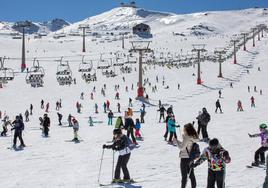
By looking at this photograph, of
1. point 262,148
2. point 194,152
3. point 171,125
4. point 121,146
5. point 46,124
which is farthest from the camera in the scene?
point 46,124

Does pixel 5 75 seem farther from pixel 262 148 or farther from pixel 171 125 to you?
pixel 262 148

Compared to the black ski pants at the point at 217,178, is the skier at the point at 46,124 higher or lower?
lower

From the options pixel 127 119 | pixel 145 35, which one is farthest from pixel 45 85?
pixel 145 35

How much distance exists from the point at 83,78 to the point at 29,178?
4384cm

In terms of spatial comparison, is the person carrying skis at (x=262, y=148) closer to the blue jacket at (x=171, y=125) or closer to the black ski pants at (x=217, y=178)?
the black ski pants at (x=217, y=178)

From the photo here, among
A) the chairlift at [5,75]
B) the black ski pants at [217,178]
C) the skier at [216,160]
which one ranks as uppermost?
the chairlift at [5,75]

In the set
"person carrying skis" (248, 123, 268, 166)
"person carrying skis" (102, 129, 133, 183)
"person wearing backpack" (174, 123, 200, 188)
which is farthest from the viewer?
"person carrying skis" (248, 123, 268, 166)

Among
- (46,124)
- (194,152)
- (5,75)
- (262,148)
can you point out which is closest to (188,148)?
(194,152)

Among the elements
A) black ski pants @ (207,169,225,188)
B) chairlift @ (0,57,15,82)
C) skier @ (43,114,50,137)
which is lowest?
skier @ (43,114,50,137)

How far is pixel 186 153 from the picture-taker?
268 inches

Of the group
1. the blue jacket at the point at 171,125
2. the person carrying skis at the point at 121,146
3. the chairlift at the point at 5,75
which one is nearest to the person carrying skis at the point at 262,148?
the person carrying skis at the point at 121,146

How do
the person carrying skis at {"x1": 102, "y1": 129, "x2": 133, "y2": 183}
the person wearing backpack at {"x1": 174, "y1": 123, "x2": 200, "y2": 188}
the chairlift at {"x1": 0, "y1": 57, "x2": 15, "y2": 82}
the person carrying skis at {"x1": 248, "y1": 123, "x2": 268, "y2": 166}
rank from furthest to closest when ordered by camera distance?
the chairlift at {"x1": 0, "y1": 57, "x2": 15, "y2": 82} → the person carrying skis at {"x1": 248, "y1": 123, "x2": 268, "y2": 166} → the person carrying skis at {"x1": 102, "y1": 129, "x2": 133, "y2": 183} → the person wearing backpack at {"x1": 174, "y1": 123, "x2": 200, "y2": 188}

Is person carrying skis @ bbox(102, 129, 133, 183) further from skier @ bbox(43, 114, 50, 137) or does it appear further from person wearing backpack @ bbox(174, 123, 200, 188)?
skier @ bbox(43, 114, 50, 137)

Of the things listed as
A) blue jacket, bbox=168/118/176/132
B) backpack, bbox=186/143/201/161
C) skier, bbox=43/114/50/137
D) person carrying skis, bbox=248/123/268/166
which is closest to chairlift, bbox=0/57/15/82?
skier, bbox=43/114/50/137
